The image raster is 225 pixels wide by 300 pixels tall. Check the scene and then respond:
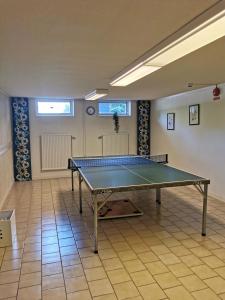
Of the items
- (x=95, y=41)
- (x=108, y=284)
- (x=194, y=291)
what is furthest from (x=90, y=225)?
(x=95, y=41)

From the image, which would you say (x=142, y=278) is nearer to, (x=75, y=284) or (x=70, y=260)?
(x=75, y=284)

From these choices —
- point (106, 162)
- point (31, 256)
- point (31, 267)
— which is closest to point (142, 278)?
point (31, 267)

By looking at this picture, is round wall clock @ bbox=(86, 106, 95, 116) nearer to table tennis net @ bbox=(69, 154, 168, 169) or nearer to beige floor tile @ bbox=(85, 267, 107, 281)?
table tennis net @ bbox=(69, 154, 168, 169)

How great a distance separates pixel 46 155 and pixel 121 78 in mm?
3995

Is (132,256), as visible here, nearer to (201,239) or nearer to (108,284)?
(108,284)

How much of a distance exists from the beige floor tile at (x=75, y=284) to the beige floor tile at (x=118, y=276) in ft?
0.83

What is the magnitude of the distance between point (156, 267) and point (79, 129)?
190 inches

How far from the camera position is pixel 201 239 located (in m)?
3.14

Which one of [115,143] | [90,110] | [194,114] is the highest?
[90,110]

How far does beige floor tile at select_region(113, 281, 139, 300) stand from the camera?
2.13 meters

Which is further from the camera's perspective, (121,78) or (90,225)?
(90,225)

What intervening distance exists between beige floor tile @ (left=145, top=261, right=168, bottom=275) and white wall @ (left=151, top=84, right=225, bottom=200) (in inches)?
97.4

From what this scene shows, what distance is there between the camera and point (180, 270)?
8.18 feet

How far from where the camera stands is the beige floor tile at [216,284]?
218 cm
